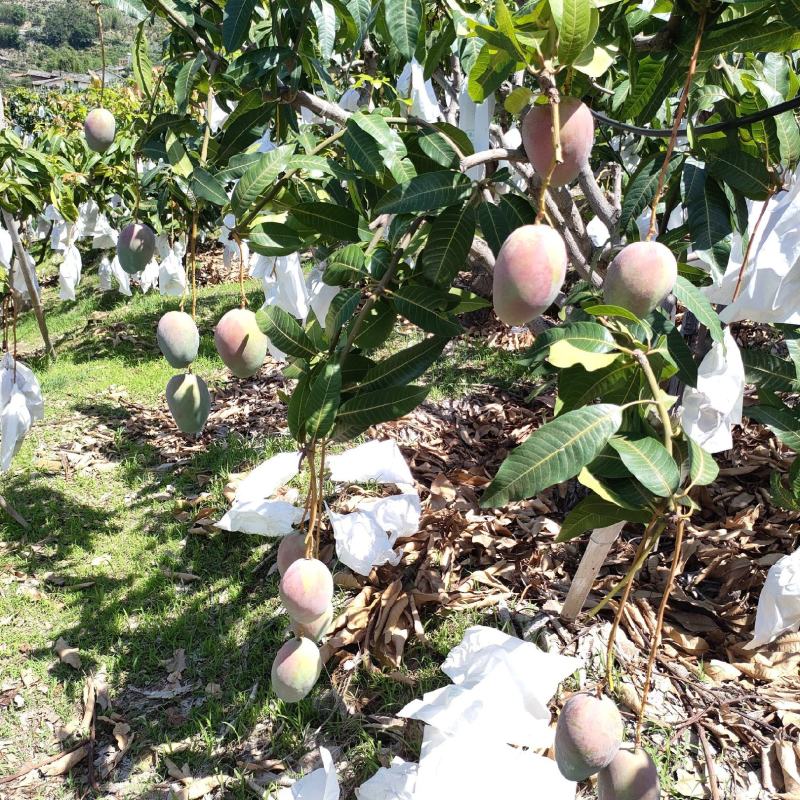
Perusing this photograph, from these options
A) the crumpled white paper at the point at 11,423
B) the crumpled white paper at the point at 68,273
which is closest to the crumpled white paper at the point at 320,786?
the crumpled white paper at the point at 11,423

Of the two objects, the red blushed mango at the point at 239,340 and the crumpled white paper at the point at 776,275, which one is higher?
the crumpled white paper at the point at 776,275

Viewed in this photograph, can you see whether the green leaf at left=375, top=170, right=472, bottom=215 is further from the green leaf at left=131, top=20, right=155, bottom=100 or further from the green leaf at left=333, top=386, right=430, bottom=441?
the green leaf at left=131, top=20, right=155, bottom=100

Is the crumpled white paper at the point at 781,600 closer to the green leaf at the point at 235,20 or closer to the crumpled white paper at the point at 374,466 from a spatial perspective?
the crumpled white paper at the point at 374,466

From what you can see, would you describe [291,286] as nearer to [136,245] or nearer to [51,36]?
[136,245]

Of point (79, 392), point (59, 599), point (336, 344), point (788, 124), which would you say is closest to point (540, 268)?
point (336, 344)

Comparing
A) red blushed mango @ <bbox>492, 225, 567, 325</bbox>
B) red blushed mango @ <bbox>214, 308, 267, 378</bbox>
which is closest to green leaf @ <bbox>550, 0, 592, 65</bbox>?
red blushed mango @ <bbox>492, 225, 567, 325</bbox>

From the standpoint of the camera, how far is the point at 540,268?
0.74 metres

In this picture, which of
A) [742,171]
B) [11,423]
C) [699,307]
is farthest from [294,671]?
[11,423]

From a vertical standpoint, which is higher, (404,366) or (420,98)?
(420,98)

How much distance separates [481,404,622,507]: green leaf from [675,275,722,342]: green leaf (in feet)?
0.71

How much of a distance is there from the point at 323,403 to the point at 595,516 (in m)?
0.40

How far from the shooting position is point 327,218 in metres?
1.06

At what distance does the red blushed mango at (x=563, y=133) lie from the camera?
741 millimetres

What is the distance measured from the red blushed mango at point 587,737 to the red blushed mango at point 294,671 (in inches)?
15.3
